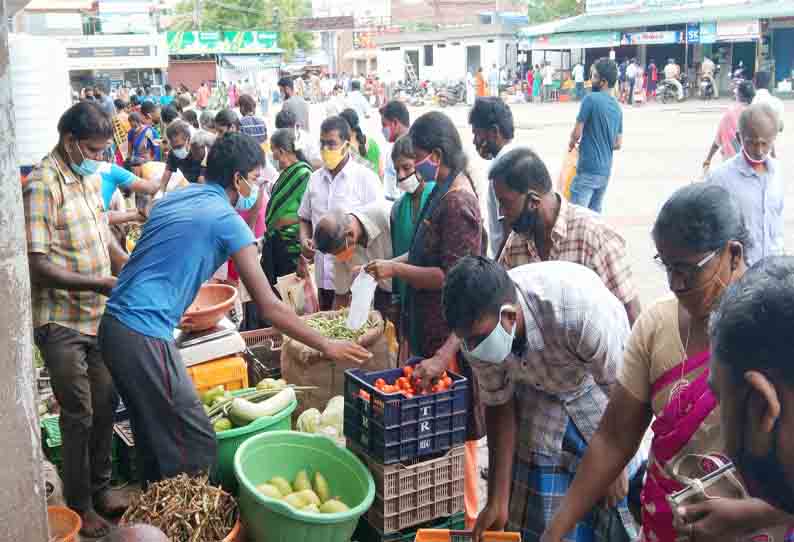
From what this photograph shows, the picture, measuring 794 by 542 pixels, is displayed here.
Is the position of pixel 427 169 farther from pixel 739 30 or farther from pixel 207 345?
pixel 739 30

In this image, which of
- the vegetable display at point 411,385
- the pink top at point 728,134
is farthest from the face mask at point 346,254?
the pink top at point 728,134

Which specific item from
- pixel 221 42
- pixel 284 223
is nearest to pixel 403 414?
pixel 284 223

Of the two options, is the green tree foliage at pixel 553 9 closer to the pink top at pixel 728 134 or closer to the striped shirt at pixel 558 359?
the pink top at pixel 728 134

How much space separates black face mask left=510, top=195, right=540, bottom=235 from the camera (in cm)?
354

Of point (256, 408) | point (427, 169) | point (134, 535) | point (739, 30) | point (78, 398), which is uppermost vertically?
point (739, 30)

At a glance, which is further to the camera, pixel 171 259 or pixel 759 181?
pixel 759 181

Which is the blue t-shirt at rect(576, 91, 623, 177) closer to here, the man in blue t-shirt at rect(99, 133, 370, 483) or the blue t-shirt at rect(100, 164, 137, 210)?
the blue t-shirt at rect(100, 164, 137, 210)

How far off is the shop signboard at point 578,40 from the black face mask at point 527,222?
33556mm

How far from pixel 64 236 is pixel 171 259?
0.82 metres

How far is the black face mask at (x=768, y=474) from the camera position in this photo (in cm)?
114

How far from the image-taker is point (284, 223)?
20.9 feet

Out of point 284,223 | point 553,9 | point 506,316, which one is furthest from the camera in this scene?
point 553,9

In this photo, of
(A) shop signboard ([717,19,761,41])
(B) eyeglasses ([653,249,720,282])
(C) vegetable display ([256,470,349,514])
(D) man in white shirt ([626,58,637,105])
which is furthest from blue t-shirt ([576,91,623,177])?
(A) shop signboard ([717,19,761,41])

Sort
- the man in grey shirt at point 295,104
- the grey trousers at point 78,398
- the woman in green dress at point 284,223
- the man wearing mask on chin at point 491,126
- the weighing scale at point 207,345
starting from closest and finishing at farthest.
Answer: the grey trousers at point 78,398 → the weighing scale at point 207,345 → the man wearing mask on chin at point 491,126 → the woman in green dress at point 284,223 → the man in grey shirt at point 295,104
